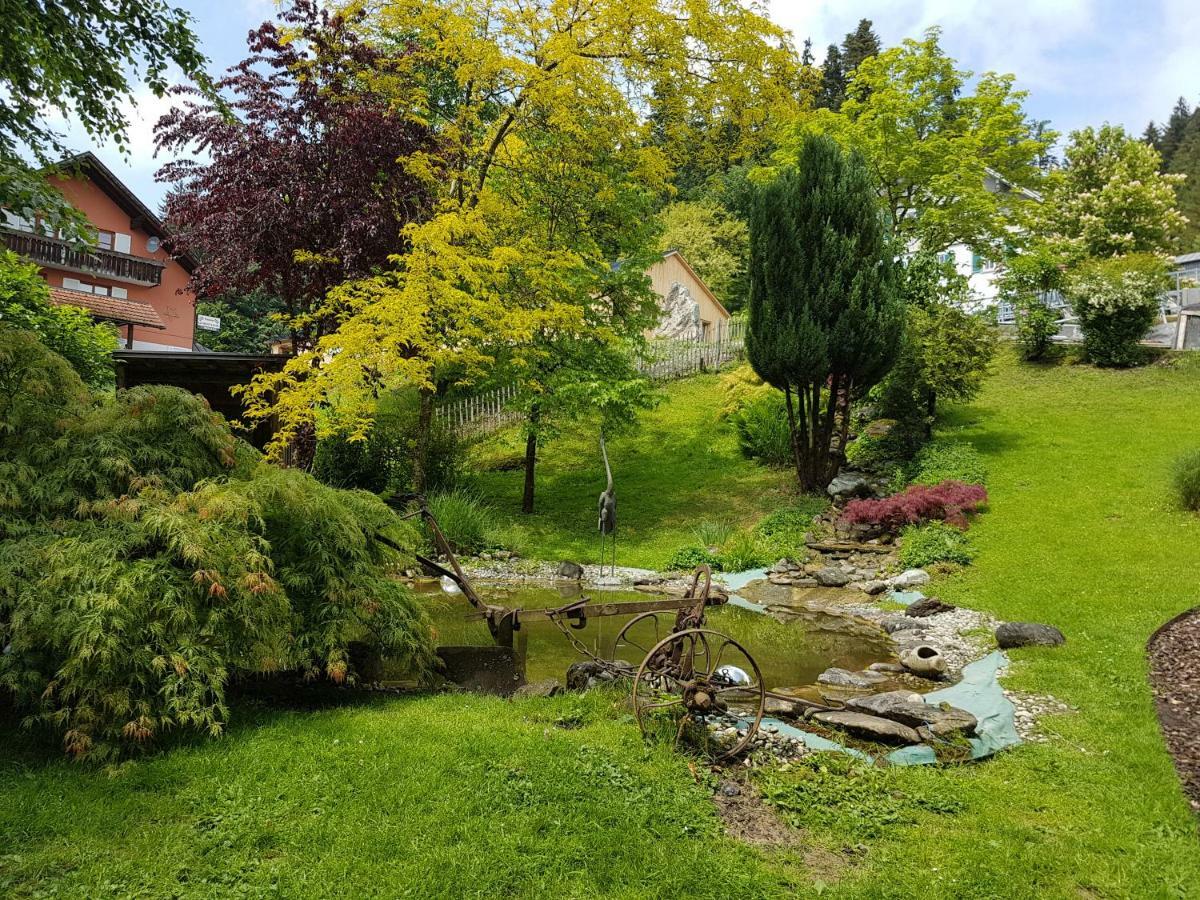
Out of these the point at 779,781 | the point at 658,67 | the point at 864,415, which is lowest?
the point at 779,781

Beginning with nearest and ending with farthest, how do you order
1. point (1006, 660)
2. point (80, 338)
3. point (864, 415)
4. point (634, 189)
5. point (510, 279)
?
point (1006, 660) < point (80, 338) < point (510, 279) < point (634, 189) < point (864, 415)

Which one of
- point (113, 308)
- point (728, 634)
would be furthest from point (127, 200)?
point (728, 634)

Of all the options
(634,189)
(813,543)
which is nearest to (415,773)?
(813,543)

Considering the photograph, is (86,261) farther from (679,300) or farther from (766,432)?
(766,432)

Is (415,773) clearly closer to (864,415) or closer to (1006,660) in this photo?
(1006,660)

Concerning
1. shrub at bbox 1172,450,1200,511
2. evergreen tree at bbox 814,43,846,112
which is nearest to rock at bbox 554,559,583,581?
shrub at bbox 1172,450,1200,511

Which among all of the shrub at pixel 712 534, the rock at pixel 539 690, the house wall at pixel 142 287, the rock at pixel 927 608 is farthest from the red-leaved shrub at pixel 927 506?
the house wall at pixel 142 287

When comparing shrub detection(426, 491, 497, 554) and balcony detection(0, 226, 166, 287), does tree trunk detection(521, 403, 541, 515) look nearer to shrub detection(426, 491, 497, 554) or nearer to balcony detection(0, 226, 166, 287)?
shrub detection(426, 491, 497, 554)

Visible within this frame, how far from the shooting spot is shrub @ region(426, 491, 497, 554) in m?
12.5

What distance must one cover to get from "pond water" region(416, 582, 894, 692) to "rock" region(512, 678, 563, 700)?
0.63m

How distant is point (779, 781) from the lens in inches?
176

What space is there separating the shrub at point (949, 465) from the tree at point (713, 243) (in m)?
19.8

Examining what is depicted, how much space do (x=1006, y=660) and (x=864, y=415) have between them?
1117 cm

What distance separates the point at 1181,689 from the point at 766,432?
38.3 ft
